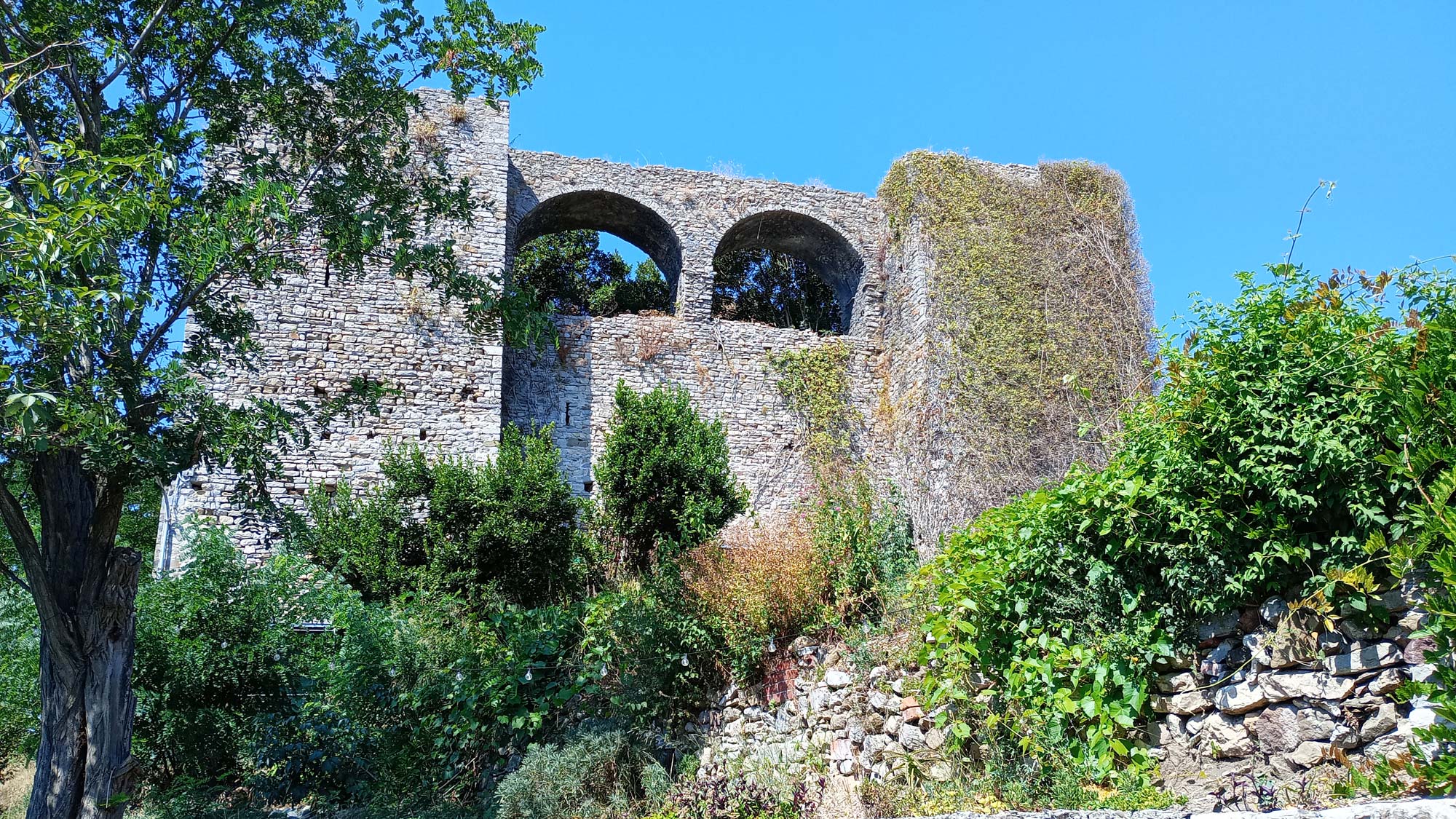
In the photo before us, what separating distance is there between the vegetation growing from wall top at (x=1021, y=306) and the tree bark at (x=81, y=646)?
A: 28.5 feet

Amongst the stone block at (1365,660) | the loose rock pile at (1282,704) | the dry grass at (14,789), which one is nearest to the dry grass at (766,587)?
the loose rock pile at (1282,704)

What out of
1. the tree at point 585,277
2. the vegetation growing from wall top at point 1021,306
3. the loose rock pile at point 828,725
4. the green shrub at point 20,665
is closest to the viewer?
the loose rock pile at point 828,725

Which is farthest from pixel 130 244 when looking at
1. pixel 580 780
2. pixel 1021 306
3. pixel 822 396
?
pixel 1021 306

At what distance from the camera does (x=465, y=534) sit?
9.99m

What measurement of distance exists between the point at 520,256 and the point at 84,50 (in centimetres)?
1261

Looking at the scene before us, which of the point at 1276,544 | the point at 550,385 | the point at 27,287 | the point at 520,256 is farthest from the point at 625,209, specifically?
the point at 1276,544

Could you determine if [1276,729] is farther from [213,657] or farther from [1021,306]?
[1021,306]

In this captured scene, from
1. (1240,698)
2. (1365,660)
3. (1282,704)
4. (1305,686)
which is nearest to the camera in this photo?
(1365,660)

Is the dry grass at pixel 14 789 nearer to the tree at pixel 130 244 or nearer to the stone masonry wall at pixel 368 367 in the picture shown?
the stone masonry wall at pixel 368 367

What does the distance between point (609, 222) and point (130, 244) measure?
339 inches

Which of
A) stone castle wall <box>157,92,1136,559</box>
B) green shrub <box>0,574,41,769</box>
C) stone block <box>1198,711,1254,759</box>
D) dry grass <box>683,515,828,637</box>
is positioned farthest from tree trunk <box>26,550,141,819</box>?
stone block <box>1198,711,1254,759</box>

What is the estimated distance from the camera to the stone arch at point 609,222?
13.6m

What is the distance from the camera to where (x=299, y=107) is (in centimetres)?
754

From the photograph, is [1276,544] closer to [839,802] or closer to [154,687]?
[839,802]
